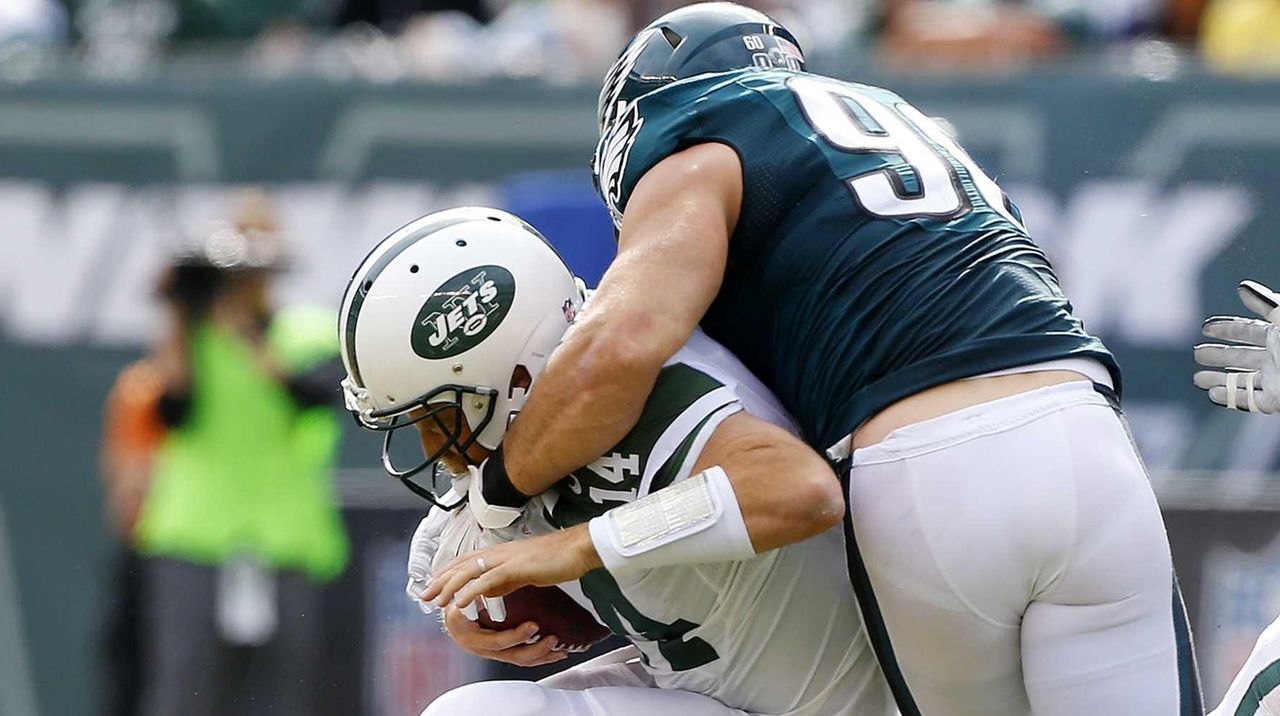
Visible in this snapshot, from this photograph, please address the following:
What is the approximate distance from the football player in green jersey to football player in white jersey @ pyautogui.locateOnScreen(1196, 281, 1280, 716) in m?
0.11

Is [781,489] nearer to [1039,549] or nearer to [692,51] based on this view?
[1039,549]

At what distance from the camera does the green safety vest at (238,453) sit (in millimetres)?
6324

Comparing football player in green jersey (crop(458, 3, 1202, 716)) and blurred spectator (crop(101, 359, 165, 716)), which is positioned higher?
football player in green jersey (crop(458, 3, 1202, 716))

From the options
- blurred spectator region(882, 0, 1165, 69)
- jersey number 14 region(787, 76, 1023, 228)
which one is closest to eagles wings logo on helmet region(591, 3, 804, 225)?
jersey number 14 region(787, 76, 1023, 228)

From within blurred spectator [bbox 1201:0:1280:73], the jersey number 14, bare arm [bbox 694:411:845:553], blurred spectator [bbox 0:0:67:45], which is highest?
the jersey number 14

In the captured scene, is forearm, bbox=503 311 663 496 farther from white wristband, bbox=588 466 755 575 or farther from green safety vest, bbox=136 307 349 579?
green safety vest, bbox=136 307 349 579

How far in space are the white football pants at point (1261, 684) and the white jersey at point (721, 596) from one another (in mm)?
568

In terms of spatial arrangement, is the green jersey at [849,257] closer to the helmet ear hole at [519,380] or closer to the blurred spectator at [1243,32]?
the helmet ear hole at [519,380]

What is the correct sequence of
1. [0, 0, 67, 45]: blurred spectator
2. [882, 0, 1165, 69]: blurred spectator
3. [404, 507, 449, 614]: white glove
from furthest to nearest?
[0, 0, 67, 45]: blurred spectator → [882, 0, 1165, 69]: blurred spectator → [404, 507, 449, 614]: white glove

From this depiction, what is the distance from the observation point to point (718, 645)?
2.93 metres

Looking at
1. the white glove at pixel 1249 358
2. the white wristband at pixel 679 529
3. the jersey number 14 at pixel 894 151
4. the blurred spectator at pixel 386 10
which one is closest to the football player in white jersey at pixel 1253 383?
the white glove at pixel 1249 358

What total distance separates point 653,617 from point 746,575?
6.7 inches

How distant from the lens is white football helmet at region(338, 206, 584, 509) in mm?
2879

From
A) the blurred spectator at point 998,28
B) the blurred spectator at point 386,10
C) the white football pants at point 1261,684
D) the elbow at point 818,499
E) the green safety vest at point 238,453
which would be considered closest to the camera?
the elbow at point 818,499
